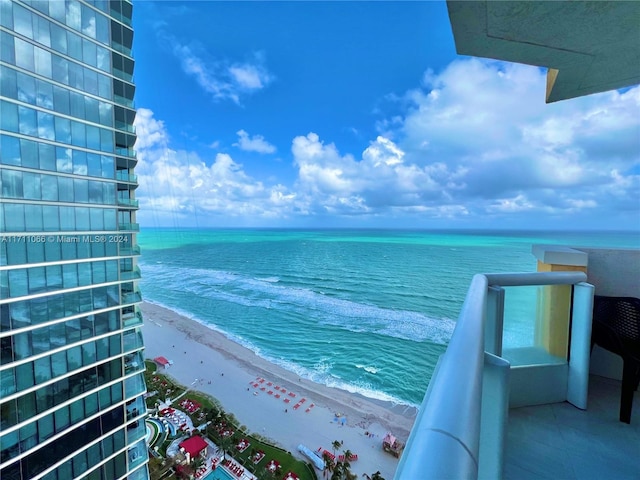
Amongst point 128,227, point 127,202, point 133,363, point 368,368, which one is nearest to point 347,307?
point 368,368

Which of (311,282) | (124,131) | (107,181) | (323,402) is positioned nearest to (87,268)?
(107,181)

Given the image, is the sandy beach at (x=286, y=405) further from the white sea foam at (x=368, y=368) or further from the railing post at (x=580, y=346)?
the railing post at (x=580, y=346)

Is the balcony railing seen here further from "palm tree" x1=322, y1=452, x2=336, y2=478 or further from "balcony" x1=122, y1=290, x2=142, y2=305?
"palm tree" x1=322, y1=452, x2=336, y2=478

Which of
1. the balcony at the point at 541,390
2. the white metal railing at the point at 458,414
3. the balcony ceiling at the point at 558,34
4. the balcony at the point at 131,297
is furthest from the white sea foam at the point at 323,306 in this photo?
the white metal railing at the point at 458,414

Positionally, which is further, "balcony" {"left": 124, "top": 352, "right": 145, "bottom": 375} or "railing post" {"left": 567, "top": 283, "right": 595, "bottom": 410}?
"balcony" {"left": 124, "top": 352, "right": 145, "bottom": 375}

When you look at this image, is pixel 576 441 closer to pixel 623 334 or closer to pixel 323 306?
pixel 623 334

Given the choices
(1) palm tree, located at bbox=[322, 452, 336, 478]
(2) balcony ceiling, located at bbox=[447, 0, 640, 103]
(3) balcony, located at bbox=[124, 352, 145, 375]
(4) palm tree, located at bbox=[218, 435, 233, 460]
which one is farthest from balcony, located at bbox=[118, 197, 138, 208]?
(1) palm tree, located at bbox=[322, 452, 336, 478]
